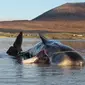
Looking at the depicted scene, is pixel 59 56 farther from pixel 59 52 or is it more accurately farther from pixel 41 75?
pixel 41 75

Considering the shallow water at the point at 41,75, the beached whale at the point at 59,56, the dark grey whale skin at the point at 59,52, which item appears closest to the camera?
the shallow water at the point at 41,75

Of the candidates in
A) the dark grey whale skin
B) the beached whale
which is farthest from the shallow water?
the dark grey whale skin

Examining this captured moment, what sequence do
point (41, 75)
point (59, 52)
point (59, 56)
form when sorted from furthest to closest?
point (59, 52) < point (59, 56) < point (41, 75)

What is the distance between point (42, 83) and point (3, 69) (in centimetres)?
552

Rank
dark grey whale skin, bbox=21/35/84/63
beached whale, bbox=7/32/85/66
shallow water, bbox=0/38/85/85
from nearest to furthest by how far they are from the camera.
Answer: shallow water, bbox=0/38/85/85 < beached whale, bbox=7/32/85/66 < dark grey whale skin, bbox=21/35/84/63

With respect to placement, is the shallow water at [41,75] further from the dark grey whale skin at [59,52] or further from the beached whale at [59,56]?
the dark grey whale skin at [59,52]

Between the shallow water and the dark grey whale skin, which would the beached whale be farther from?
the shallow water

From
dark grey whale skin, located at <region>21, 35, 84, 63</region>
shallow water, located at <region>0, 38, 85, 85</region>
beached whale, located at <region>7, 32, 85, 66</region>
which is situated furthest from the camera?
dark grey whale skin, located at <region>21, 35, 84, 63</region>

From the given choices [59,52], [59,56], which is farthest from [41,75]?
[59,52]

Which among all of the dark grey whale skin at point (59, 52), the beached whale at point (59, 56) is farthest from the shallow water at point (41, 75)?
the dark grey whale skin at point (59, 52)

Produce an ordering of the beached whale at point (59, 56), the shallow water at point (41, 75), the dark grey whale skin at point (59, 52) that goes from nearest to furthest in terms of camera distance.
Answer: the shallow water at point (41, 75), the beached whale at point (59, 56), the dark grey whale skin at point (59, 52)

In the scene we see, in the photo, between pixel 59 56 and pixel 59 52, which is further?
pixel 59 52

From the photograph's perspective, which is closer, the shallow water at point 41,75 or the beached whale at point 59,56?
the shallow water at point 41,75

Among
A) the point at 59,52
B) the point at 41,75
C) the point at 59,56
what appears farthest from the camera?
the point at 59,52
